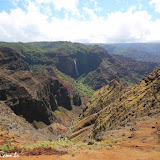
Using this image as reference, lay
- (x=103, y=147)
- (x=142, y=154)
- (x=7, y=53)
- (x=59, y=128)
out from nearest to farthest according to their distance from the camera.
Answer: (x=142, y=154) → (x=103, y=147) → (x=59, y=128) → (x=7, y=53)

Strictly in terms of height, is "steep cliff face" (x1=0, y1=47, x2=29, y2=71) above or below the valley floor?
above

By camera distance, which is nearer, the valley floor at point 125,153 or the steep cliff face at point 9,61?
the valley floor at point 125,153

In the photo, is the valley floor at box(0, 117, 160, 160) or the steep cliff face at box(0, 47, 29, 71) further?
the steep cliff face at box(0, 47, 29, 71)

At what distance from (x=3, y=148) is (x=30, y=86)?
7227 cm

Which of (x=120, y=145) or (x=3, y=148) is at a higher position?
(x=3, y=148)

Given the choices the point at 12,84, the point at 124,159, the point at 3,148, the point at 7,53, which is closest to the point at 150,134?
the point at 124,159

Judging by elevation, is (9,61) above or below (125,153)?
above

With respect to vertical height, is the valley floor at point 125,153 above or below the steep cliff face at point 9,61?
below

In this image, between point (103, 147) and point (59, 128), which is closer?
point (103, 147)

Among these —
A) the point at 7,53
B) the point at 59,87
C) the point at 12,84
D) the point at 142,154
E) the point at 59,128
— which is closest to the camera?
the point at 142,154

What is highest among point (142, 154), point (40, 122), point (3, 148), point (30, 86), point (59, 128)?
point (3, 148)

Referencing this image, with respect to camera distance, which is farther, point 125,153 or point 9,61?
point 9,61

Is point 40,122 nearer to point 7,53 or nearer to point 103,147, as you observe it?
point 103,147

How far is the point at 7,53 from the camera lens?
13450 cm
